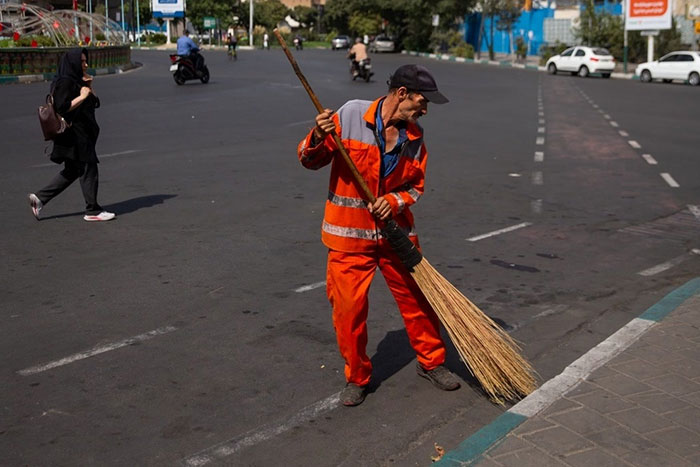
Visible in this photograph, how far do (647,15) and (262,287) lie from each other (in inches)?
1760


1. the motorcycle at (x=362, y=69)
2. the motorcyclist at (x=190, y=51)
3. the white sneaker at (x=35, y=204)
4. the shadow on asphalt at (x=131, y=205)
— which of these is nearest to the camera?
the white sneaker at (x=35, y=204)

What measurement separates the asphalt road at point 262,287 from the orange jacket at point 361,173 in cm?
92

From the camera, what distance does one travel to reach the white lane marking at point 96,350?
17.0 ft

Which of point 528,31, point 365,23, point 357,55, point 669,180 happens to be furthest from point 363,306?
point 365,23

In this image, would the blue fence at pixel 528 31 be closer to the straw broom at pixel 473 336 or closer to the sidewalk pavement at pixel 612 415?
the sidewalk pavement at pixel 612 415

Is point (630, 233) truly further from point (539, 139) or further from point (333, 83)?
point (333, 83)

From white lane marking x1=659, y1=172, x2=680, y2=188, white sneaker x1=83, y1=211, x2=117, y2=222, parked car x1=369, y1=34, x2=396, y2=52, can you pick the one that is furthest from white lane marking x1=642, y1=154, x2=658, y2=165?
parked car x1=369, y1=34, x2=396, y2=52

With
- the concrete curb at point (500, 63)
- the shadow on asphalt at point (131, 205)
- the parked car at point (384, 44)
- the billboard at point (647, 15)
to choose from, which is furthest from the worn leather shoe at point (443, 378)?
the parked car at point (384, 44)

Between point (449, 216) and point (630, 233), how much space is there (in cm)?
187

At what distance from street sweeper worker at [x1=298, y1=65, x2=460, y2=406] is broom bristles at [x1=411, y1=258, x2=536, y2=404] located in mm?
148

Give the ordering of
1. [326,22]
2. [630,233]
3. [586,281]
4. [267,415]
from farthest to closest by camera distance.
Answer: [326,22], [630,233], [586,281], [267,415]

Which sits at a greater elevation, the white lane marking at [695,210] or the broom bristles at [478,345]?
the broom bristles at [478,345]

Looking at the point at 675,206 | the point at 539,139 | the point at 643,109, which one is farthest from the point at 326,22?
the point at 675,206

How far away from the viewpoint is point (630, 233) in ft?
29.8
